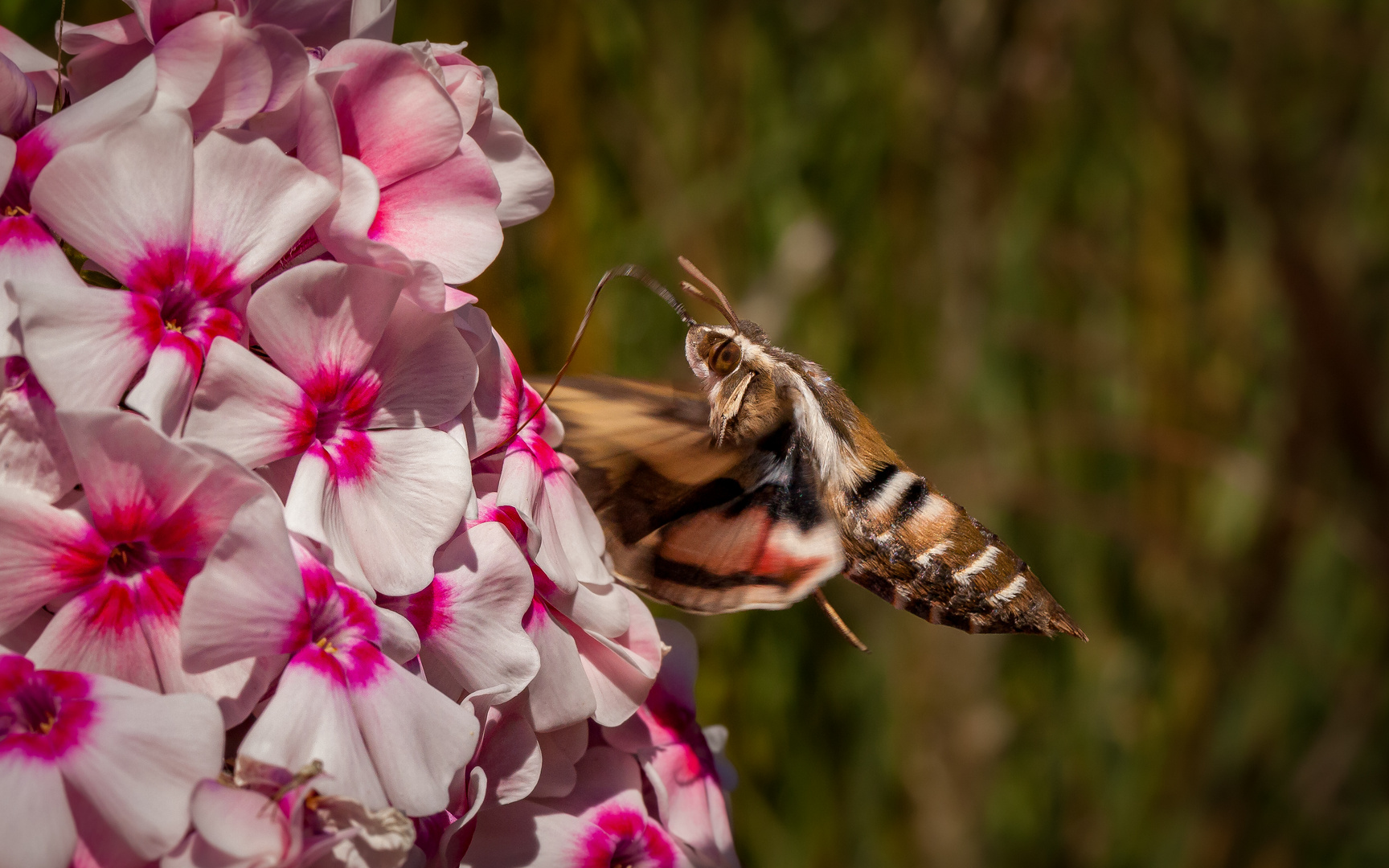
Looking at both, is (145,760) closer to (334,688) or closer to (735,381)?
(334,688)

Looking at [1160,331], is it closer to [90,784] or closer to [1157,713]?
[1157,713]

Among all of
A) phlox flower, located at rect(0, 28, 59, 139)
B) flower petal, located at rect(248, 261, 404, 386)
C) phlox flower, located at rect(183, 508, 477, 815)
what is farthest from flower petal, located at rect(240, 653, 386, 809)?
phlox flower, located at rect(0, 28, 59, 139)

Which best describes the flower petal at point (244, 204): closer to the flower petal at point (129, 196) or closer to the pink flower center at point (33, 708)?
the flower petal at point (129, 196)

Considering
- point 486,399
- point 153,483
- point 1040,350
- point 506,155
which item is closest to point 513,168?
point 506,155

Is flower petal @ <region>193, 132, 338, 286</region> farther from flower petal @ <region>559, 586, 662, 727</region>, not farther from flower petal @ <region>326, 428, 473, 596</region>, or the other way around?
flower petal @ <region>559, 586, 662, 727</region>

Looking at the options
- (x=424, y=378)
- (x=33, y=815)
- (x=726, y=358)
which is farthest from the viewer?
(x=726, y=358)

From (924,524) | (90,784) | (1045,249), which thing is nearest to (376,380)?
(90,784)
